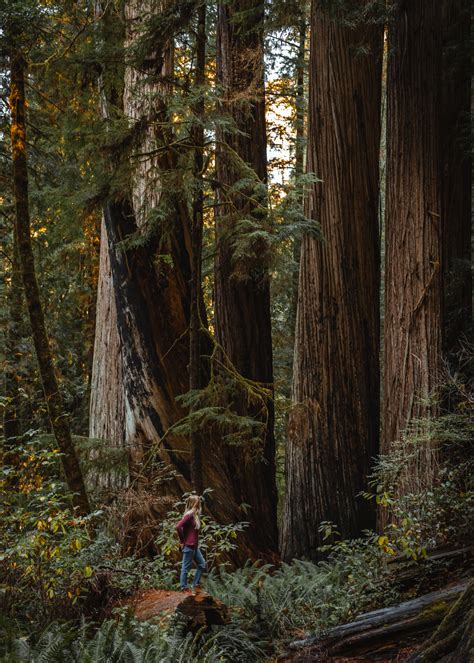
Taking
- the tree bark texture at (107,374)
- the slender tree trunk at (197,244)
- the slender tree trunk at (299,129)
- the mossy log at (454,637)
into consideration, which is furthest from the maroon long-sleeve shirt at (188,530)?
the slender tree trunk at (299,129)

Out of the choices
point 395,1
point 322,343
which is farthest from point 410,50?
point 322,343

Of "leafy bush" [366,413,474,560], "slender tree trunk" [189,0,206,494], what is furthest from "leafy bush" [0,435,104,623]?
"leafy bush" [366,413,474,560]

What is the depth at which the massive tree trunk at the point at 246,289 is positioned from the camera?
955 cm

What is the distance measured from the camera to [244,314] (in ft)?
33.9

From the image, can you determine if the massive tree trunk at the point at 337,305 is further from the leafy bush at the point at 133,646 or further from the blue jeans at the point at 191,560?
the leafy bush at the point at 133,646

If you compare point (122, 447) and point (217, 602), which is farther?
point (122, 447)

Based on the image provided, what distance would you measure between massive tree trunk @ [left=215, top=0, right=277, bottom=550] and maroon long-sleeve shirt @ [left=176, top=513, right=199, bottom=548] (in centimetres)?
288

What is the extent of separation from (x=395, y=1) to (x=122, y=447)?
275 inches

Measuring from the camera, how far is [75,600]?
18.4 feet

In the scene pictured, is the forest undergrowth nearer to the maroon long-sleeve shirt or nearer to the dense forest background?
the dense forest background

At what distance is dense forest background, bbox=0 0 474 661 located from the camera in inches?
250

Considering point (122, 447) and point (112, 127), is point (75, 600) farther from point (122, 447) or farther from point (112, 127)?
point (112, 127)

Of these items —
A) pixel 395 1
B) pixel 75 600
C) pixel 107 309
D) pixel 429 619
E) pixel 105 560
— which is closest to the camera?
pixel 429 619

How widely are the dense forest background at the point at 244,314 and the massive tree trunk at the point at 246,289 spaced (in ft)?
0.13
